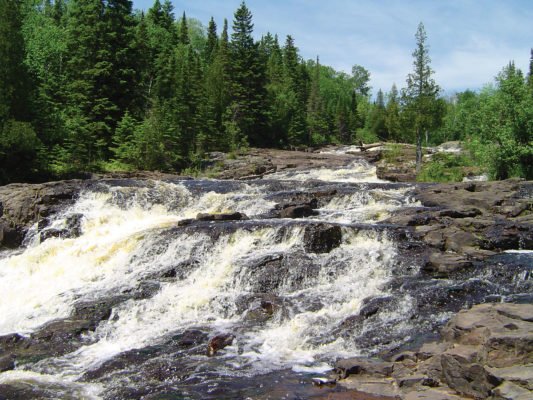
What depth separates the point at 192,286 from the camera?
15.2 metres

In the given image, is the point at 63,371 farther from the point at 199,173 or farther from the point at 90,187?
the point at 199,173

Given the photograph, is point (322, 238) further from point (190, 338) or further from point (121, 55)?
point (121, 55)

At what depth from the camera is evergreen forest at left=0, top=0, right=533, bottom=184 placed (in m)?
31.2

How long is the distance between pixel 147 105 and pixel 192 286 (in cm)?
3760

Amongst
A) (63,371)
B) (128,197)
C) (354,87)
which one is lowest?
(63,371)

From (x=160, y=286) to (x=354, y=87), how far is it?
518 feet

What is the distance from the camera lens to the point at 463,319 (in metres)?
→ 10.0

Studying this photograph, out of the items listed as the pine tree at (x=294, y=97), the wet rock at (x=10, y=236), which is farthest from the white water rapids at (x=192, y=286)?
the pine tree at (x=294, y=97)

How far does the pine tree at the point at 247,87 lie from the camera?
58000mm

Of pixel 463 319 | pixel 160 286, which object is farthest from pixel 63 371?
pixel 463 319

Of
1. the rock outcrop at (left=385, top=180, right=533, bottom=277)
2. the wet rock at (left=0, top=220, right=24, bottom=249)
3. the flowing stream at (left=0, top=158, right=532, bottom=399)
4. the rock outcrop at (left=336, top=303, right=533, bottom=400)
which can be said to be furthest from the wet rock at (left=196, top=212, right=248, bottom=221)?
the rock outcrop at (left=336, top=303, right=533, bottom=400)

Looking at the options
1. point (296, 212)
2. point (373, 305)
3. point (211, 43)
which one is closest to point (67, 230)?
point (296, 212)

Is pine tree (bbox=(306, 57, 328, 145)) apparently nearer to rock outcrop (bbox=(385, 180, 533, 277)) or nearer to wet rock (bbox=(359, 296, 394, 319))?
rock outcrop (bbox=(385, 180, 533, 277))

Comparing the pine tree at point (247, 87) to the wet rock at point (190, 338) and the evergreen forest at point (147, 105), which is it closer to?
the evergreen forest at point (147, 105)
